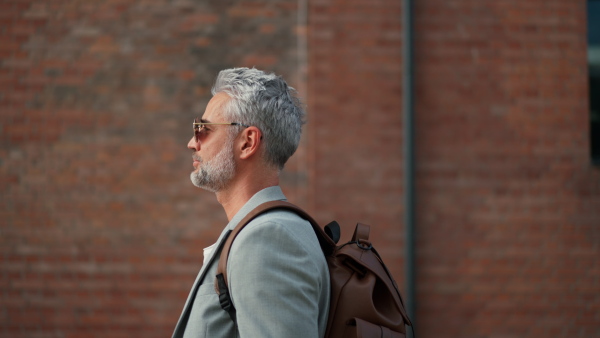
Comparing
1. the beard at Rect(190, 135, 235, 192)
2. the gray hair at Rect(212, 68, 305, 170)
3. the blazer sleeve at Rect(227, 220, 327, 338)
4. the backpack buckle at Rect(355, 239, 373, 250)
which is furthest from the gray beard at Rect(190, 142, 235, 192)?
the backpack buckle at Rect(355, 239, 373, 250)

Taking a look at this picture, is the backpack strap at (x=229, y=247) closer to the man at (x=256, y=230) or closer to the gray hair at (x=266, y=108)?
the man at (x=256, y=230)

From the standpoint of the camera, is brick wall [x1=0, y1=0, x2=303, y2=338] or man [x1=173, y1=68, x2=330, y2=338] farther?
brick wall [x1=0, y1=0, x2=303, y2=338]

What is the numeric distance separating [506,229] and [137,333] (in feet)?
9.64

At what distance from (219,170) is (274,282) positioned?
497 mm

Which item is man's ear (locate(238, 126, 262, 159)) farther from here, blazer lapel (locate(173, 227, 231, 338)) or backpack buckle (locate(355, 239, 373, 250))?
backpack buckle (locate(355, 239, 373, 250))

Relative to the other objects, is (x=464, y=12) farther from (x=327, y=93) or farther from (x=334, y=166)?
(x=334, y=166)

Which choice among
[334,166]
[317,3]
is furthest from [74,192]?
[317,3]

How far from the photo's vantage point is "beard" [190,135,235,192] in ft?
6.40

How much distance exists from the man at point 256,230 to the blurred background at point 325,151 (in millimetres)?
3060

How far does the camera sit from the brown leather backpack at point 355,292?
1.67 meters

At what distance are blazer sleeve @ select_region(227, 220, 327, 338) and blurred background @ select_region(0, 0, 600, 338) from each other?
3.36m

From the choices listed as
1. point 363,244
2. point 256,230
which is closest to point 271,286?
point 256,230

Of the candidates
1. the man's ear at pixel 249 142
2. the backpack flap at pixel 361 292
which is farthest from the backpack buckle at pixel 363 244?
the man's ear at pixel 249 142

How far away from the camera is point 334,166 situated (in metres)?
5.07
